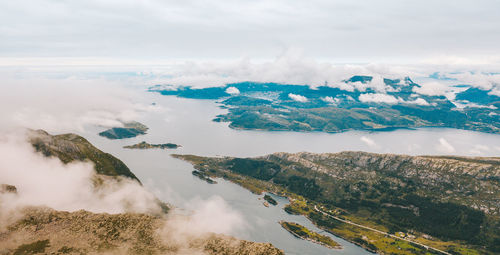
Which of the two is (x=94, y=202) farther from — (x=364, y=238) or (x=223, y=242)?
(x=364, y=238)

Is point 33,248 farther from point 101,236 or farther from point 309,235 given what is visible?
point 309,235

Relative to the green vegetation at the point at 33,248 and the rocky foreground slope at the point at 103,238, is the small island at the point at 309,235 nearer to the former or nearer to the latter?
the rocky foreground slope at the point at 103,238

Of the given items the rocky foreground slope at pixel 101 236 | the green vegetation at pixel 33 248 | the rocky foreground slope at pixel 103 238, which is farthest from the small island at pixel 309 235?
the green vegetation at pixel 33 248

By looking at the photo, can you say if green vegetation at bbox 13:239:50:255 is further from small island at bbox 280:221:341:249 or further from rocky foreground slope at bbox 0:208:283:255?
small island at bbox 280:221:341:249

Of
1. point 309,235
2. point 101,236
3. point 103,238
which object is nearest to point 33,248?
point 101,236

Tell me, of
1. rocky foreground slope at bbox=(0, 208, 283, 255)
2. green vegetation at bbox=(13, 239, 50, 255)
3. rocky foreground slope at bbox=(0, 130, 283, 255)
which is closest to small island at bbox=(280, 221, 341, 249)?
rocky foreground slope at bbox=(0, 208, 283, 255)

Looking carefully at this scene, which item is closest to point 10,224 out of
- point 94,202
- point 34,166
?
point 94,202

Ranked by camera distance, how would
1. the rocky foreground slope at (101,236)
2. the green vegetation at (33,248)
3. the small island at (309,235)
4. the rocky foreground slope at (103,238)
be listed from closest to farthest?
the green vegetation at (33,248) < the rocky foreground slope at (103,238) < the rocky foreground slope at (101,236) < the small island at (309,235)
